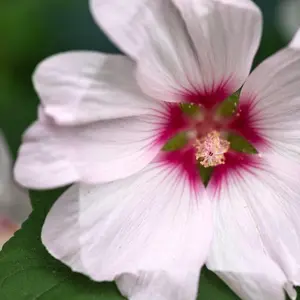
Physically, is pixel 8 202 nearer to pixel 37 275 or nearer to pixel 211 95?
pixel 37 275

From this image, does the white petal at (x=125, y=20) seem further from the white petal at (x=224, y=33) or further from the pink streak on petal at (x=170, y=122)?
the pink streak on petal at (x=170, y=122)

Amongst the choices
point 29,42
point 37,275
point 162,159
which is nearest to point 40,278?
point 37,275

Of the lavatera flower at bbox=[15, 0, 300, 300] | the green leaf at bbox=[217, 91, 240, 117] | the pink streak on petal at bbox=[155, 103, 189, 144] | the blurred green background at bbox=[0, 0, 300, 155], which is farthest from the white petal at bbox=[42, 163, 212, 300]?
the blurred green background at bbox=[0, 0, 300, 155]

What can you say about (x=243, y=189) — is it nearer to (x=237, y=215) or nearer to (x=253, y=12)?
(x=237, y=215)

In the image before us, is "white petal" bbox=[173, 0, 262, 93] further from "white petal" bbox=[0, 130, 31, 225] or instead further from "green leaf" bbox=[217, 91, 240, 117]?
"white petal" bbox=[0, 130, 31, 225]

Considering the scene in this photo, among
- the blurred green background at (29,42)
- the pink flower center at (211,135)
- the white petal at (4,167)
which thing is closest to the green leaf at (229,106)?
the pink flower center at (211,135)

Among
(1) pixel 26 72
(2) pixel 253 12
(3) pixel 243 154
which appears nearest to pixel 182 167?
(3) pixel 243 154
